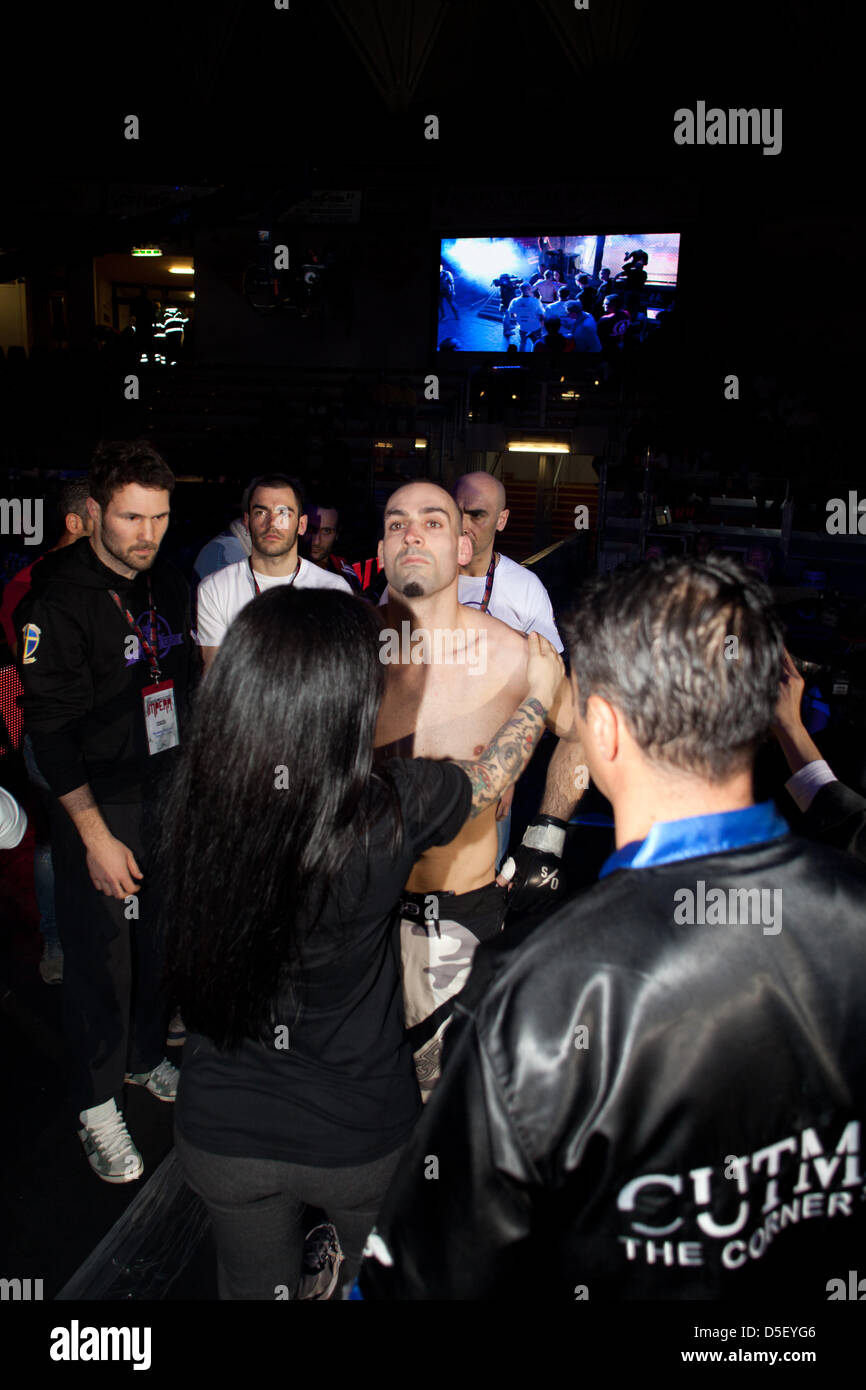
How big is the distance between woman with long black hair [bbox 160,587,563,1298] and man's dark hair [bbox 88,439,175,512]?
4.35ft

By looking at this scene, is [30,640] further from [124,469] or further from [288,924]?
[288,924]

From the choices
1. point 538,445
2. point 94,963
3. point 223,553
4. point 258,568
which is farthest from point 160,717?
point 538,445

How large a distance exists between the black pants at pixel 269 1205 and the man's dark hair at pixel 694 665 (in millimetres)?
916

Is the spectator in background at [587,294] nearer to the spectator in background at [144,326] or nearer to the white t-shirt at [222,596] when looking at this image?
the spectator in background at [144,326]

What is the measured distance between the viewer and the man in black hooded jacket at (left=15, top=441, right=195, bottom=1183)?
7.57 feet

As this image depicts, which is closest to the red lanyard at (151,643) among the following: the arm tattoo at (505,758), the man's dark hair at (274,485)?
the man's dark hair at (274,485)

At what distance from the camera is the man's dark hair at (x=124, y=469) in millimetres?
2449

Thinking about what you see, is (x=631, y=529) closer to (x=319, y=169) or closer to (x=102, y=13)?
(x=319, y=169)

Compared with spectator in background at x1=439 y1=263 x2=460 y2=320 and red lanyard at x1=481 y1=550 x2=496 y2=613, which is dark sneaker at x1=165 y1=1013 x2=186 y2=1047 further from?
spectator in background at x1=439 y1=263 x2=460 y2=320

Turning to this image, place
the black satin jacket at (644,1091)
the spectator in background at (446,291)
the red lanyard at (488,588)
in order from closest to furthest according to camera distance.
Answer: the black satin jacket at (644,1091), the red lanyard at (488,588), the spectator in background at (446,291)
